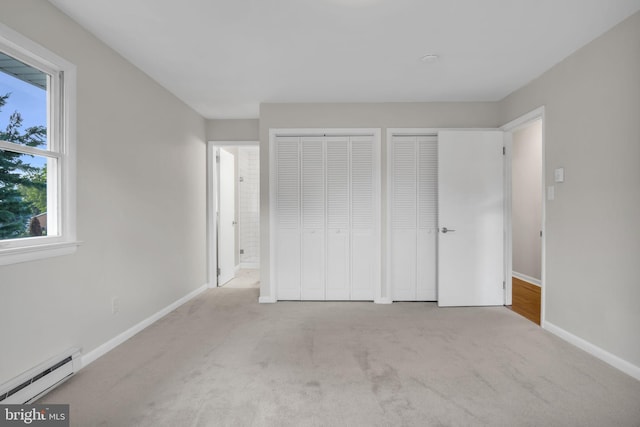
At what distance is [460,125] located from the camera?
402 cm

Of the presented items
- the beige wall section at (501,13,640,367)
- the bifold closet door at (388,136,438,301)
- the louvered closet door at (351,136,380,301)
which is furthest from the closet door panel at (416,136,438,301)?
the beige wall section at (501,13,640,367)

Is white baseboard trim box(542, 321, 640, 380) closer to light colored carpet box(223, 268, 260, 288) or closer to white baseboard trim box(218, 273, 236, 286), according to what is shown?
light colored carpet box(223, 268, 260, 288)

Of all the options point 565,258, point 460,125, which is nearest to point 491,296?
point 565,258

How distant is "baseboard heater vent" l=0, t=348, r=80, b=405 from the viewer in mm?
1739

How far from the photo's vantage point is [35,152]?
200 centimetres

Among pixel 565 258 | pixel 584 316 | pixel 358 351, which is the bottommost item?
pixel 358 351

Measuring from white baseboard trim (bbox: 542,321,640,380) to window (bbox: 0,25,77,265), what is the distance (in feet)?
12.9

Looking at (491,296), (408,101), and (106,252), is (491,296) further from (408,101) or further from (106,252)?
(106,252)

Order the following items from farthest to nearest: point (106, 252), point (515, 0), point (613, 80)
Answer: point (106, 252), point (613, 80), point (515, 0)

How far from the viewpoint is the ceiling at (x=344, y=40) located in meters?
2.13

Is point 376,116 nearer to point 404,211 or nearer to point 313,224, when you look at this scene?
point 404,211

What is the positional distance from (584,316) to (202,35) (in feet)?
12.4

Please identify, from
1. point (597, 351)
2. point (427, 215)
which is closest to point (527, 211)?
point (427, 215)

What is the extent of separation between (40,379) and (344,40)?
3.06 metres
